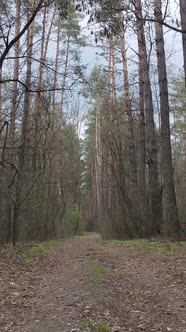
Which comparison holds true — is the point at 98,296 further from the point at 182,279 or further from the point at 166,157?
the point at 166,157

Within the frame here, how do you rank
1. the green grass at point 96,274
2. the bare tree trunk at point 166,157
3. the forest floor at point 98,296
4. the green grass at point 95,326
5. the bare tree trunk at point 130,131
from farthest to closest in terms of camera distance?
the bare tree trunk at point 130,131 → the bare tree trunk at point 166,157 → the green grass at point 96,274 → the forest floor at point 98,296 → the green grass at point 95,326

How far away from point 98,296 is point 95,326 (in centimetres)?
147

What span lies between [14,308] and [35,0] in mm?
7436

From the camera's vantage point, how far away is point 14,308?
669 cm

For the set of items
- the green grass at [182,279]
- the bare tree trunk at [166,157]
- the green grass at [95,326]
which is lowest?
the green grass at [95,326]

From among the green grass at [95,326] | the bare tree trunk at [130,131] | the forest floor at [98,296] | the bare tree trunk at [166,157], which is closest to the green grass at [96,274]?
the forest floor at [98,296]

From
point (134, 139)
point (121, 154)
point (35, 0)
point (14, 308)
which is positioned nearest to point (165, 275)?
point (14, 308)

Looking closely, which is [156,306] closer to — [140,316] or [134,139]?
[140,316]

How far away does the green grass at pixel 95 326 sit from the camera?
5.09m

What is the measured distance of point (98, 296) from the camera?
21.8 ft

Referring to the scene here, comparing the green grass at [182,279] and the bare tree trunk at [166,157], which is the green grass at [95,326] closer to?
the green grass at [182,279]

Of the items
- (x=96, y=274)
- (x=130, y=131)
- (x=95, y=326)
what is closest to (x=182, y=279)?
(x=96, y=274)

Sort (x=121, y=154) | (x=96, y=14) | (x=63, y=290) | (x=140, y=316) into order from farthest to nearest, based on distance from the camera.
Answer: (x=121, y=154) < (x=96, y=14) < (x=63, y=290) < (x=140, y=316)

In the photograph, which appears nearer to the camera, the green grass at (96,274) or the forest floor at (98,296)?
the forest floor at (98,296)
